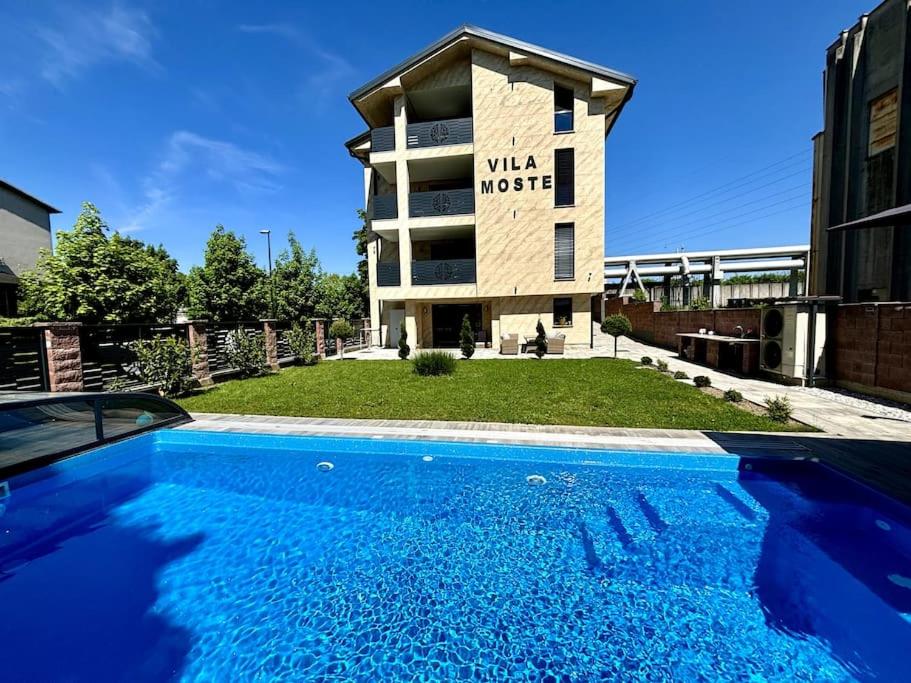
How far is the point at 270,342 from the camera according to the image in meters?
15.0

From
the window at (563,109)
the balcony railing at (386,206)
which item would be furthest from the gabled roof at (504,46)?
the balcony railing at (386,206)

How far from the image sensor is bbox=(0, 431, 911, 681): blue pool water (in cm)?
298

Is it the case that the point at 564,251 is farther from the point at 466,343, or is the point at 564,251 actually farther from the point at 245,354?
the point at 245,354

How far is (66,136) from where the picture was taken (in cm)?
1339

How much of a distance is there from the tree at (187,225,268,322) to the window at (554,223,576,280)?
18.3 meters

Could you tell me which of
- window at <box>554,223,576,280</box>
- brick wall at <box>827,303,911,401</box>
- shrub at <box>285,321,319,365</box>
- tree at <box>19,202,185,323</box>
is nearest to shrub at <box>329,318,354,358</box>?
shrub at <box>285,321,319,365</box>

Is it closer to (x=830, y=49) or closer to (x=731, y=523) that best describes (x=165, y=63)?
(x=731, y=523)

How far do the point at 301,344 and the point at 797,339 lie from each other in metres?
17.9

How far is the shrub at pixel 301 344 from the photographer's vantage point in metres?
16.3

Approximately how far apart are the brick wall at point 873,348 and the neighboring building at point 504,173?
9.47 metres

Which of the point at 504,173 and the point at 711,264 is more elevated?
the point at 504,173

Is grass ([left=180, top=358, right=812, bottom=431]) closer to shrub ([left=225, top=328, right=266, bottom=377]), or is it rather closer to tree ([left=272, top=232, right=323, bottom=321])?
shrub ([left=225, top=328, right=266, bottom=377])

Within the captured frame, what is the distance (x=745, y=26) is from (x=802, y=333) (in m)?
11.9

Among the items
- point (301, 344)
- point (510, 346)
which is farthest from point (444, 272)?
point (301, 344)
